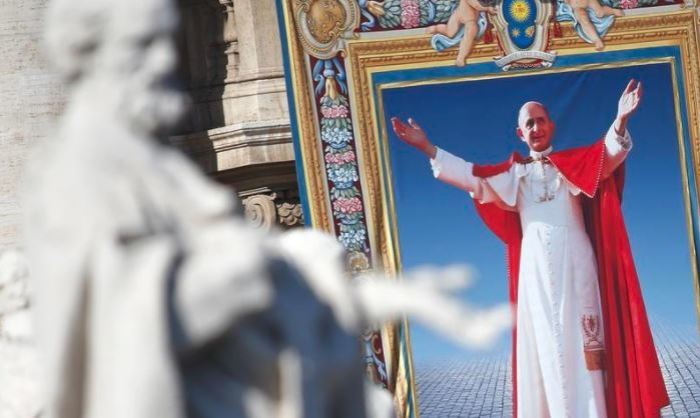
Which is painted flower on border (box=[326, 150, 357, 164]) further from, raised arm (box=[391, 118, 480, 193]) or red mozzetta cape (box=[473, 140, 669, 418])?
red mozzetta cape (box=[473, 140, 669, 418])

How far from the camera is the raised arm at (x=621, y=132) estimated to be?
37.9ft

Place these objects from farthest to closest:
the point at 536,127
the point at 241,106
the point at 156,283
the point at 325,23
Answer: the point at 241,106
the point at 536,127
the point at 325,23
the point at 156,283

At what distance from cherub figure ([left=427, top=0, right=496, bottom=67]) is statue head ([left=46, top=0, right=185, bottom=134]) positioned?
8.04 metres

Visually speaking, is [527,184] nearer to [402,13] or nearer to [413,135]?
[413,135]

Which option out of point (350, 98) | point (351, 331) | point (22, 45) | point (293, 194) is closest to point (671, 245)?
point (350, 98)

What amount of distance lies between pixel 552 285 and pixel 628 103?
1.03 meters

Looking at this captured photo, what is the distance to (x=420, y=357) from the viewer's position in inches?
447

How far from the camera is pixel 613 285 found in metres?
11.6

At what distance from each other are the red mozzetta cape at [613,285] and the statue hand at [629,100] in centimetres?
19

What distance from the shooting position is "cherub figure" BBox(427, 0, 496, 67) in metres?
11.5

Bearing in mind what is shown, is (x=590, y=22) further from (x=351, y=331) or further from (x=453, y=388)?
(x=351, y=331)

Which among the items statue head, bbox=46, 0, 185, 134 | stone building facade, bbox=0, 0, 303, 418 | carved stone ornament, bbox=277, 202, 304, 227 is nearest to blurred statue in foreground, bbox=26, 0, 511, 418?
statue head, bbox=46, 0, 185, 134

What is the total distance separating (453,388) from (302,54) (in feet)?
6.14

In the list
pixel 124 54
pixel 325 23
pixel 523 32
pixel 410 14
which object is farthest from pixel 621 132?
pixel 124 54
